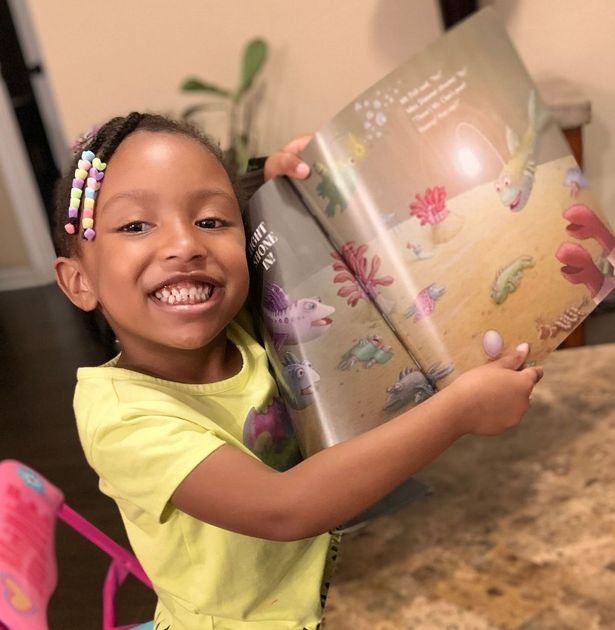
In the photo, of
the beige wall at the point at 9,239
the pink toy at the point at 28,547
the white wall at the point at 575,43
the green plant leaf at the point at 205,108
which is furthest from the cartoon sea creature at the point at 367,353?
the beige wall at the point at 9,239

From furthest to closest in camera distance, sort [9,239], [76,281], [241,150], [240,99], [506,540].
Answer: [9,239] → [240,99] → [241,150] → [76,281] → [506,540]

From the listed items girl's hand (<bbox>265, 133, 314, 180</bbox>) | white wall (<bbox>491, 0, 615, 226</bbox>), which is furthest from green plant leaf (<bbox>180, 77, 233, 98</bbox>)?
girl's hand (<bbox>265, 133, 314, 180</bbox>)

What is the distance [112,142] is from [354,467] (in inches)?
14.6

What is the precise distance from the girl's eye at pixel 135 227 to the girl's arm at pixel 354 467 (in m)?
0.21

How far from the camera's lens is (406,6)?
6.51ft

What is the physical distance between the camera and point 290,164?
26.5 inches

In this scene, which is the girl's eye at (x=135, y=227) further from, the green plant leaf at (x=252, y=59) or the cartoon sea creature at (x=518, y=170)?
the green plant leaf at (x=252, y=59)

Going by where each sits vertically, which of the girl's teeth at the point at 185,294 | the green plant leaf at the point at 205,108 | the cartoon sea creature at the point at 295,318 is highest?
the girl's teeth at the point at 185,294

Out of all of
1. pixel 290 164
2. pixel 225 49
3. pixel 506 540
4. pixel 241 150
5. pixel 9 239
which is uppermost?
pixel 290 164

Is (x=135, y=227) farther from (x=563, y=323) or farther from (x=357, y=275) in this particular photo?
(x=563, y=323)

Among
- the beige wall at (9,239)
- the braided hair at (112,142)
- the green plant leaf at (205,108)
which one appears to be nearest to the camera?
the braided hair at (112,142)

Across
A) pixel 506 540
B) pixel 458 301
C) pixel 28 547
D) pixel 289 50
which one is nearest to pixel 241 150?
pixel 289 50

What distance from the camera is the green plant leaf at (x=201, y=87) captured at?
209 cm

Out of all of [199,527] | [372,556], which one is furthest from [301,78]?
[372,556]
